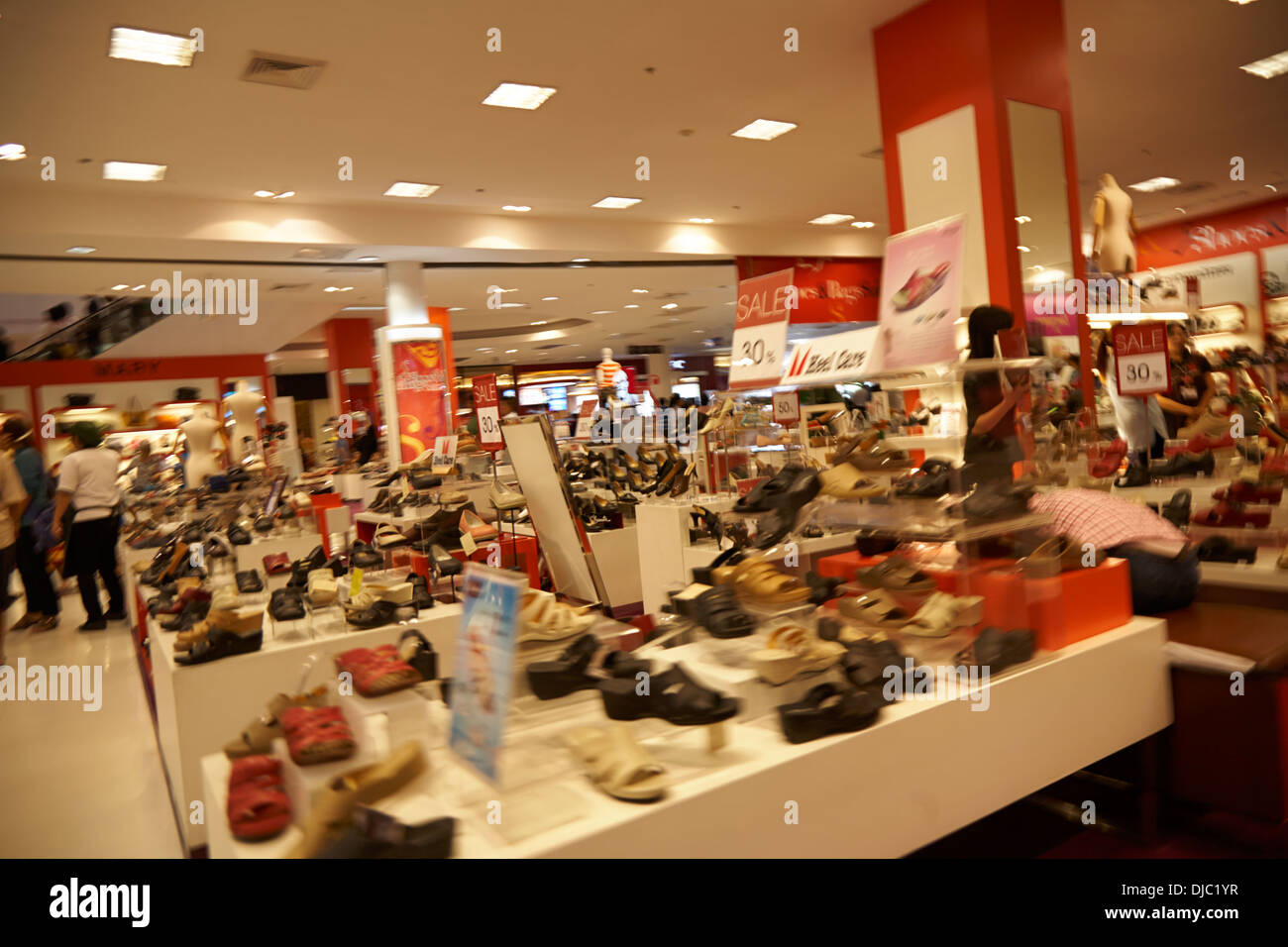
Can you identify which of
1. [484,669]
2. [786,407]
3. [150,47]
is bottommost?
[484,669]

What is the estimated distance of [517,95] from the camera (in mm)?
6094

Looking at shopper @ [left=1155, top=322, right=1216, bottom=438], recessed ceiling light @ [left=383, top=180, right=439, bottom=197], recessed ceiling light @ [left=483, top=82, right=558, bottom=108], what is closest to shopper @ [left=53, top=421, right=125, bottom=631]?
recessed ceiling light @ [left=383, top=180, right=439, bottom=197]

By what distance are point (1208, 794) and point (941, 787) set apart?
0.98 m

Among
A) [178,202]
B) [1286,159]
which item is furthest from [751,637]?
[1286,159]

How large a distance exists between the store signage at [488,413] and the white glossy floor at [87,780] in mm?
2813

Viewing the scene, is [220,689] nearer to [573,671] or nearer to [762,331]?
[573,671]

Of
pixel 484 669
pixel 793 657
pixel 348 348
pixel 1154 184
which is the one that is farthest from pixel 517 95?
pixel 348 348

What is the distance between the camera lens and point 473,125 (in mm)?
6602

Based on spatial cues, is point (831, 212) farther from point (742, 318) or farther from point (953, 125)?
point (742, 318)

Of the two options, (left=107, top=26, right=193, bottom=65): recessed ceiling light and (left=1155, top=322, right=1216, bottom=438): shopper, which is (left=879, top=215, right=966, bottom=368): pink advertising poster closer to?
(left=1155, top=322, right=1216, bottom=438): shopper

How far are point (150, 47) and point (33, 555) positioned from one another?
413 centimetres

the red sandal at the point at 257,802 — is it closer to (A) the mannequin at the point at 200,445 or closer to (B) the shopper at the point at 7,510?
(B) the shopper at the point at 7,510
